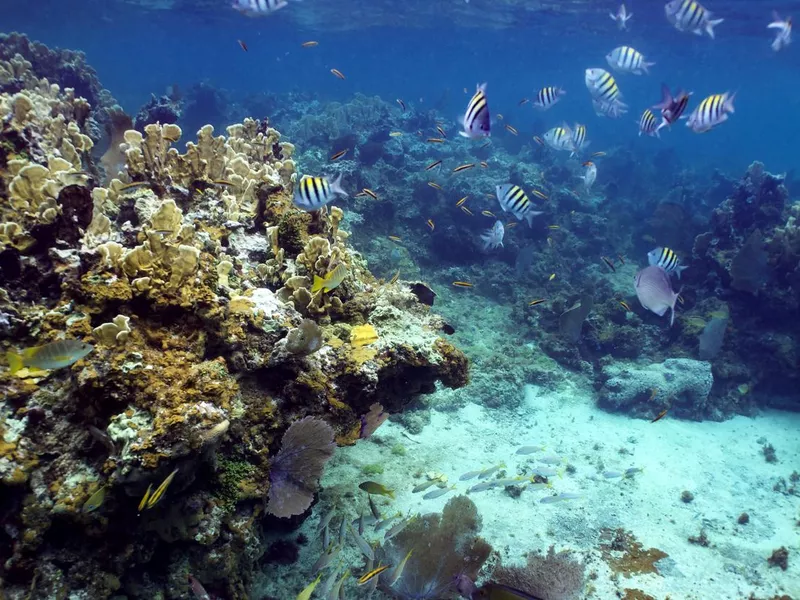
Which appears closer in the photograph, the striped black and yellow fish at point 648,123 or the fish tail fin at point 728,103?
the fish tail fin at point 728,103

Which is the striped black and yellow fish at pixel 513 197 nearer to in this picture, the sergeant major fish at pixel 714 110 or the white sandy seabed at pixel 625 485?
the sergeant major fish at pixel 714 110

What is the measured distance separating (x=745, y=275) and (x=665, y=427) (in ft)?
14.3

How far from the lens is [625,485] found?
6207 mm

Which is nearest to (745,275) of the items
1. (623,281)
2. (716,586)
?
(623,281)

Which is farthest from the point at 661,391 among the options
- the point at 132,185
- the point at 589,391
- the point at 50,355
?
the point at 50,355

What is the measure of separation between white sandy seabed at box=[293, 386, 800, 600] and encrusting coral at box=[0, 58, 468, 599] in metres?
1.58

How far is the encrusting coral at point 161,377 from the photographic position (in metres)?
2.32

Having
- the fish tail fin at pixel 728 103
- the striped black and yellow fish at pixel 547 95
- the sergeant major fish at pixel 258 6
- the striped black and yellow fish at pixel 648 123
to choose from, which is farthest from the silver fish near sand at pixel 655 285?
the sergeant major fish at pixel 258 6

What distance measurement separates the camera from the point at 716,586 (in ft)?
15.0

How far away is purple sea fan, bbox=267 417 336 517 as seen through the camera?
3.20 meters

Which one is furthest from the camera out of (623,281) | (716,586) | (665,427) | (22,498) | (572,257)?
(572,257)

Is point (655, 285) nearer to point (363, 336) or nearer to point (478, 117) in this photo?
point (478, 117)

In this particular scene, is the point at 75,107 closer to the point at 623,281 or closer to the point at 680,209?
the point at 623,281

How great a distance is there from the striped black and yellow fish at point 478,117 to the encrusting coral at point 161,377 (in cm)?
188
